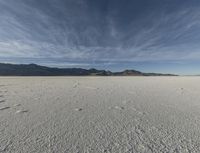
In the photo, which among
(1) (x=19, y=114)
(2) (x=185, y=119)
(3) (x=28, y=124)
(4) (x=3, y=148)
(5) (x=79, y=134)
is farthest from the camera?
(1) (x=19, y=114)

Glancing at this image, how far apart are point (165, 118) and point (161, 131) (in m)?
0.84

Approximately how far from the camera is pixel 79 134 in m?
2.48

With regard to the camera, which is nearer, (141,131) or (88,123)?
(141,131)

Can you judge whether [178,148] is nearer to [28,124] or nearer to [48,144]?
[48,144]

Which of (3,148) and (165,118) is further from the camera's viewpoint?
(165,118)

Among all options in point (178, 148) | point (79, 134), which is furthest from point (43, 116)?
point (178, 148)

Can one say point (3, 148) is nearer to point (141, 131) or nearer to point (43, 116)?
point (43, 116)

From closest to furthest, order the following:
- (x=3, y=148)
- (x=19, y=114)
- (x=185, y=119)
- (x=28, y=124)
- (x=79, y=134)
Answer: (x=3, y=148) < (x=79, y=134) < (x=28, y=124) < (x=185, y=119) < (x=19, y=114)

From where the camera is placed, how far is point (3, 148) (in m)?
1.99

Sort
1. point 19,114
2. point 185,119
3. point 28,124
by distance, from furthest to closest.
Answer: point 19,114 → point 185,119 → point 28,124

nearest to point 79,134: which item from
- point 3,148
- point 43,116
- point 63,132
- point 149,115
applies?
point 63,132

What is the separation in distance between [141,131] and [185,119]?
140 cm

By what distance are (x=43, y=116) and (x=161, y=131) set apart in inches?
105

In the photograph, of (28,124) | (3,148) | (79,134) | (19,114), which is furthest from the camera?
(19,114)
